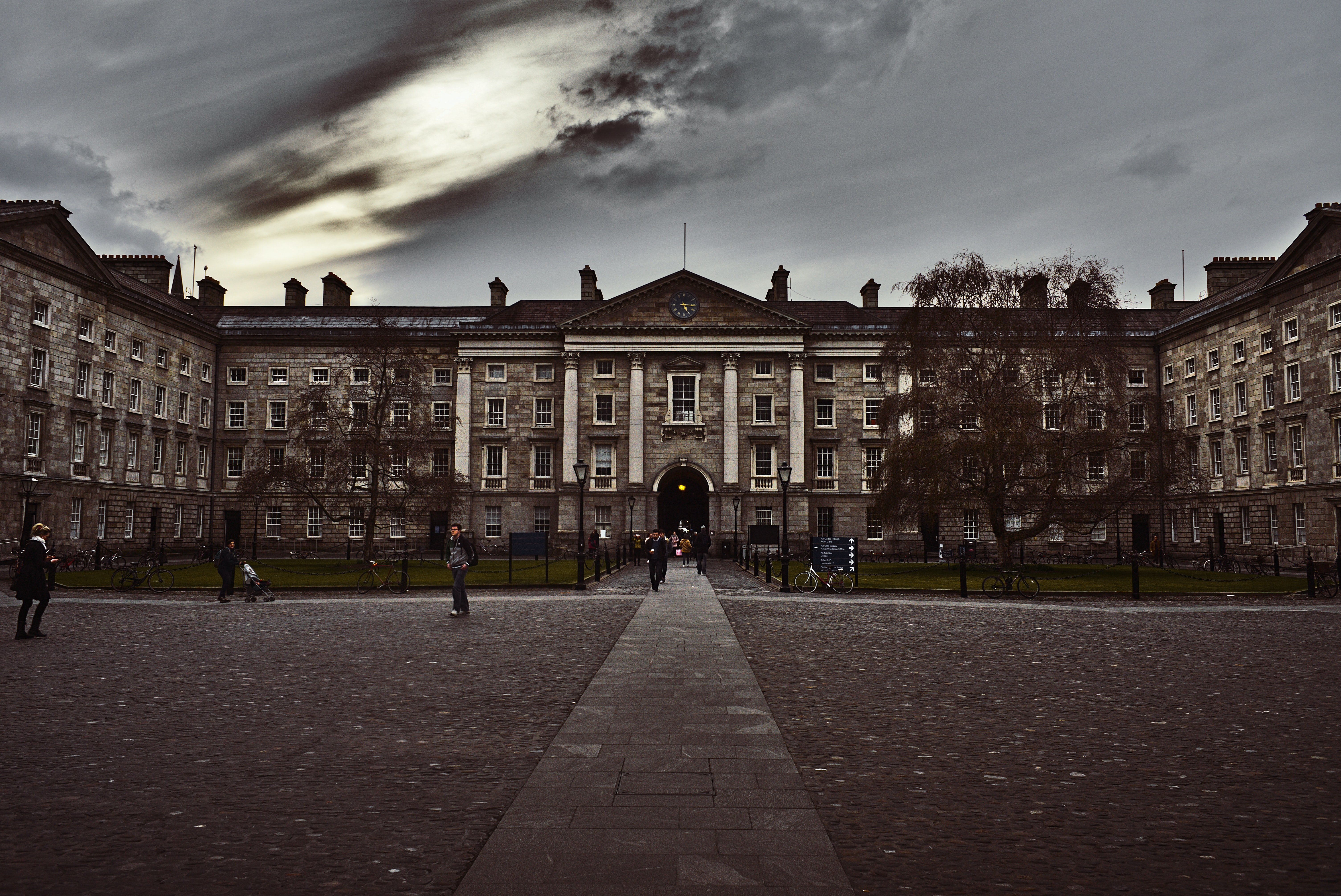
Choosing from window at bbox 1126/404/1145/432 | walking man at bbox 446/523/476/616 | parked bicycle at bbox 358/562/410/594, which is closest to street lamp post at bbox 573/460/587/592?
parked bicycle at bbox 358/562/410/594

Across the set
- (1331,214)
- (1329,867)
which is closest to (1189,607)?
(1329,867)

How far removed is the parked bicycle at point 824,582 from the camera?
2733 centimetres

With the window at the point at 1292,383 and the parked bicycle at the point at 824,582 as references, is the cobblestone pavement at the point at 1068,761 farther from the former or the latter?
the window at the point at 1292,383

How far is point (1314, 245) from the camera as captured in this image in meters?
42.5

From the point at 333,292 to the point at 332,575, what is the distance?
118ft

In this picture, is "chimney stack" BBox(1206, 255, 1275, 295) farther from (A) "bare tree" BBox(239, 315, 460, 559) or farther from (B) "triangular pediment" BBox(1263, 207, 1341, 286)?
(A) "bare tree" BBox(239, 315, 460, 559)

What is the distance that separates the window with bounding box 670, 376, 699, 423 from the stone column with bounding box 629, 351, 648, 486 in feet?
6.01

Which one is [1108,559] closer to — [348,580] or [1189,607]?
[1189,607]

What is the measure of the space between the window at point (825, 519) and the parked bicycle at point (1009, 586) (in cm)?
3222

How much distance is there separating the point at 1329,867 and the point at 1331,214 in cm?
4478

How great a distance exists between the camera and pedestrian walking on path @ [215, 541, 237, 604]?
946 inches

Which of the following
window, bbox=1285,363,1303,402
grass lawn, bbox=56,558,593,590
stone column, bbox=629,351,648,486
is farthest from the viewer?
stone column, bbox=629,351,648,486

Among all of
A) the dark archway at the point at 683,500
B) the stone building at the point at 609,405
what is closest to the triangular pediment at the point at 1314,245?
the stone building at the point at 609,405

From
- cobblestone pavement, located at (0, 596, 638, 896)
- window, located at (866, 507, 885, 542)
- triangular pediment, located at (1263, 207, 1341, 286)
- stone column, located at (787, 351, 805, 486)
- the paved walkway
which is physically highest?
triangular pediment, located at (1263, 207, 1341, 286)
